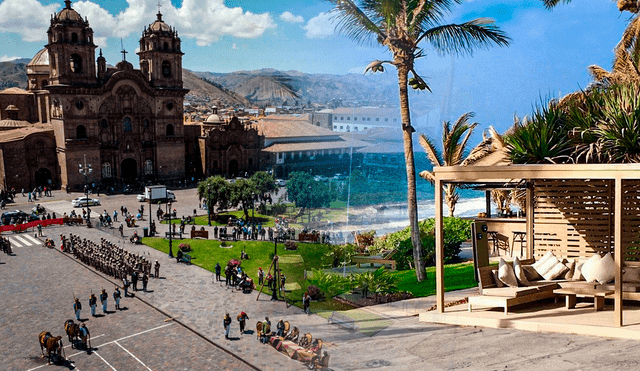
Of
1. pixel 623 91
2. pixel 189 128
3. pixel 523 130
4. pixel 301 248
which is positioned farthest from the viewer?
pixel 189 128

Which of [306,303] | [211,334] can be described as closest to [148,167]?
[211,334]

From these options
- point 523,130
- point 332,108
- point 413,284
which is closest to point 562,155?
point 523,130

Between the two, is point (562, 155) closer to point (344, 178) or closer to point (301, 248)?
point (344, 178)

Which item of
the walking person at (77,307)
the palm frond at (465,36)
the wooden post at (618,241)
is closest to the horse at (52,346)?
the walking person at (77,307)

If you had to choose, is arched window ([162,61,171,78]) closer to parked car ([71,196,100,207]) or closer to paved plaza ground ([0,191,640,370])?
parked car ([71,196,100,207])

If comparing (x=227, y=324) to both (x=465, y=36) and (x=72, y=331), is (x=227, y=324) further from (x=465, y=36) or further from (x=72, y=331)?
(x=465, y=36)

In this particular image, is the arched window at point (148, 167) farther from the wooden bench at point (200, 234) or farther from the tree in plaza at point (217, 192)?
the wooden bench at point (200, 234)
